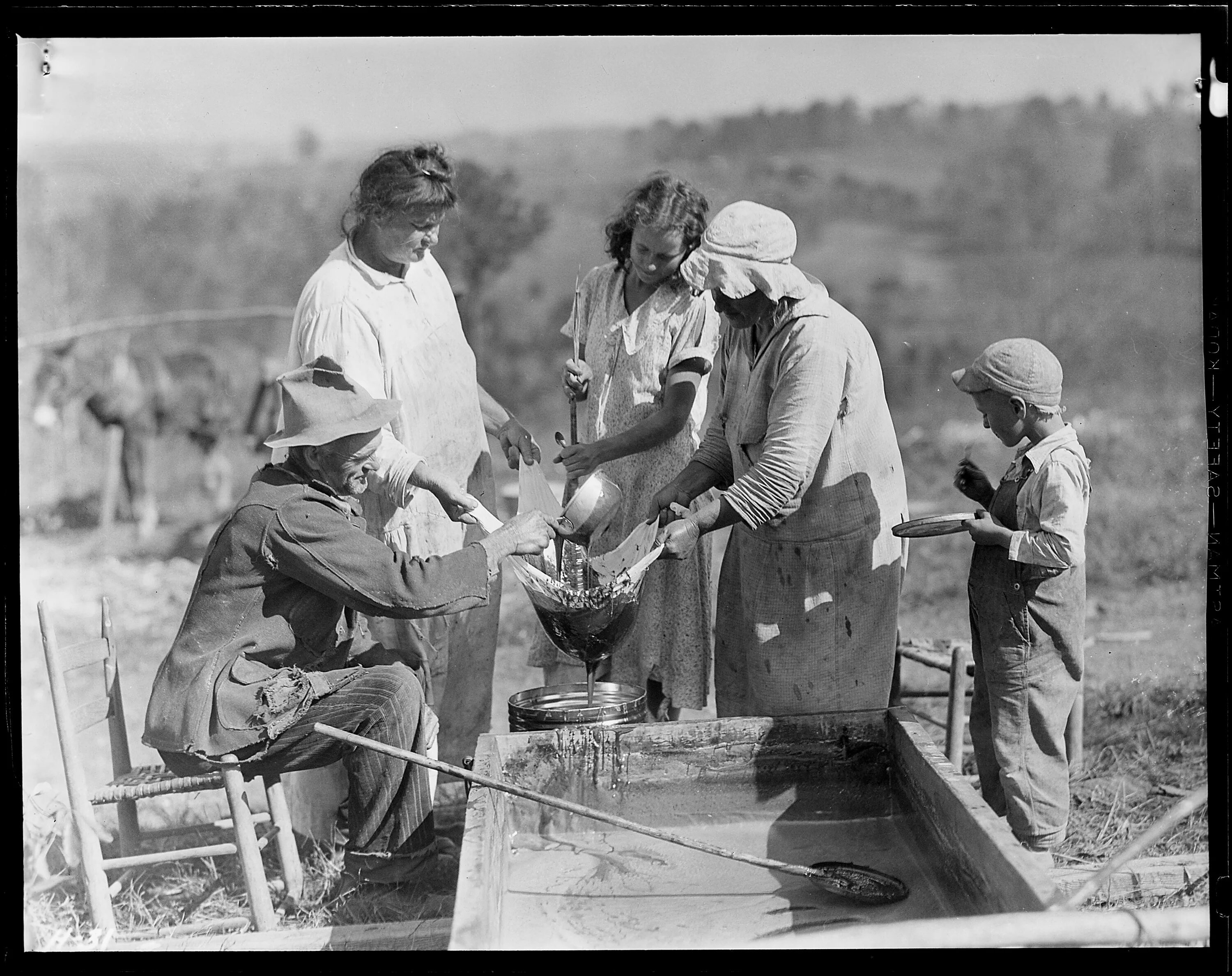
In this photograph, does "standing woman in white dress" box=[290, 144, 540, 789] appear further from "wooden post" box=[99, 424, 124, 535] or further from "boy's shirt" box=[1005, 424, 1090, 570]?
"wooden post" box=[99, 424, 124, 535]

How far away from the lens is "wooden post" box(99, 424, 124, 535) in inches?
448

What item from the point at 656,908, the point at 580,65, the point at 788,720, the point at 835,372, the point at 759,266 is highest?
the point at 580,65

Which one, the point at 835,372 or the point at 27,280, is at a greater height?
the point at 27,280

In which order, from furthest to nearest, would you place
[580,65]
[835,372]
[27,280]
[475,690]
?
[580,65] → [27,280] → [475,690] → [835,372]

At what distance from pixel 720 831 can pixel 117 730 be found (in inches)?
86.6

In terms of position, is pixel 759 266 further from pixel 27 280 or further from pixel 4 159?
pixel 27 280

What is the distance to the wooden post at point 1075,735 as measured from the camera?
461 cm

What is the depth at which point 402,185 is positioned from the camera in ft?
14.4

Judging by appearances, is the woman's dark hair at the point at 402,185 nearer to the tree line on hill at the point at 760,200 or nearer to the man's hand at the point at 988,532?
the man's hand at the point at 988,532

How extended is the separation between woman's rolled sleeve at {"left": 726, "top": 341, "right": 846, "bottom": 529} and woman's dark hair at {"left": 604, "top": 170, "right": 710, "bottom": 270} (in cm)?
83

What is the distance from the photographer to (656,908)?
3318mm

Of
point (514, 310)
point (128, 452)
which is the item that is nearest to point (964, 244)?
point (514, 310)

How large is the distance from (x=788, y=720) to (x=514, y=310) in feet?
40.1

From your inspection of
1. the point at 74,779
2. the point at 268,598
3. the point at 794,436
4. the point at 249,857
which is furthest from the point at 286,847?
the point at 794,436
